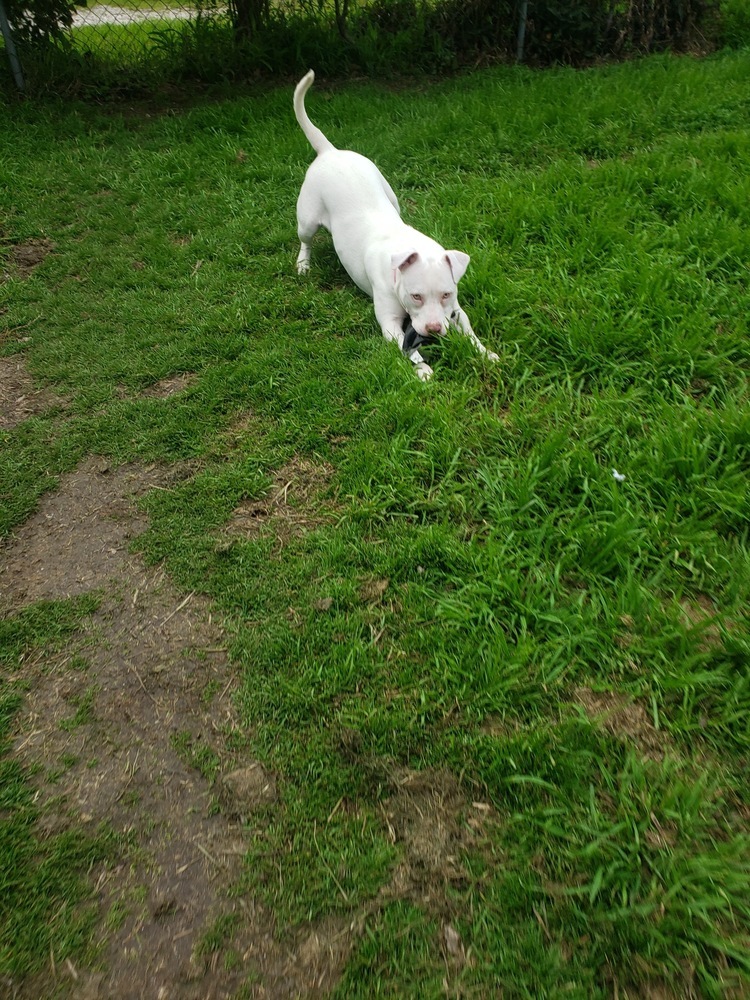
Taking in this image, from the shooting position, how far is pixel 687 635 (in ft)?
6.98

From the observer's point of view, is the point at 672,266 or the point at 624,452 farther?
the point at 672,266

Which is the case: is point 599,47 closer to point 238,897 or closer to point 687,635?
point 687,635

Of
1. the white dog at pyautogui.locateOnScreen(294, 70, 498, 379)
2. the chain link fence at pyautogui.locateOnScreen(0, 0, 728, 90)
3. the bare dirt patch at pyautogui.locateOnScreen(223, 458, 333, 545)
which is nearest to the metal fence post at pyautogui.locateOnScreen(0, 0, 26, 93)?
the chain link fence at pyautogui.locateOnScreen(0, 0, 728, 90)

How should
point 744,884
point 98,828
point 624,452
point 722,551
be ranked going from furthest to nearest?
point 624,452
point 722,551
point 98,828
point 744,884

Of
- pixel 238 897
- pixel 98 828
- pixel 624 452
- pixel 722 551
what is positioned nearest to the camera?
pixel 238 897

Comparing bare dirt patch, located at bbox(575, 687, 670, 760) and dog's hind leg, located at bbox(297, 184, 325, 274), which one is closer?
bare dirt patch, located at bbox(575, 687, 670, 760)

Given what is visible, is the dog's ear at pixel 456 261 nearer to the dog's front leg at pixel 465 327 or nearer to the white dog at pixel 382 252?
the white dog at pixel 382 252

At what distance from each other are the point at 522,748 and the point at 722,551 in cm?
110

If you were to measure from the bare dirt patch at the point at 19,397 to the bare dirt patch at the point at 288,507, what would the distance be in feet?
4.39

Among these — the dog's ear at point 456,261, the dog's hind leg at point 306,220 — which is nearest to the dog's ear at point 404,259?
the dog's ear at point 456,261

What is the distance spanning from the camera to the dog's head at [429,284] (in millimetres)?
3148

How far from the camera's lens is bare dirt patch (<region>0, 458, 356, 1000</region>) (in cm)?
160

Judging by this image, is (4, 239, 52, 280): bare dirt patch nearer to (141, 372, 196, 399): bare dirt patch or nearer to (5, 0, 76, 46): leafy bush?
(141, 372, 196, 399): bare dirt patch

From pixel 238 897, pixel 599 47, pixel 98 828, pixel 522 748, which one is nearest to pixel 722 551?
pixel 522 748
